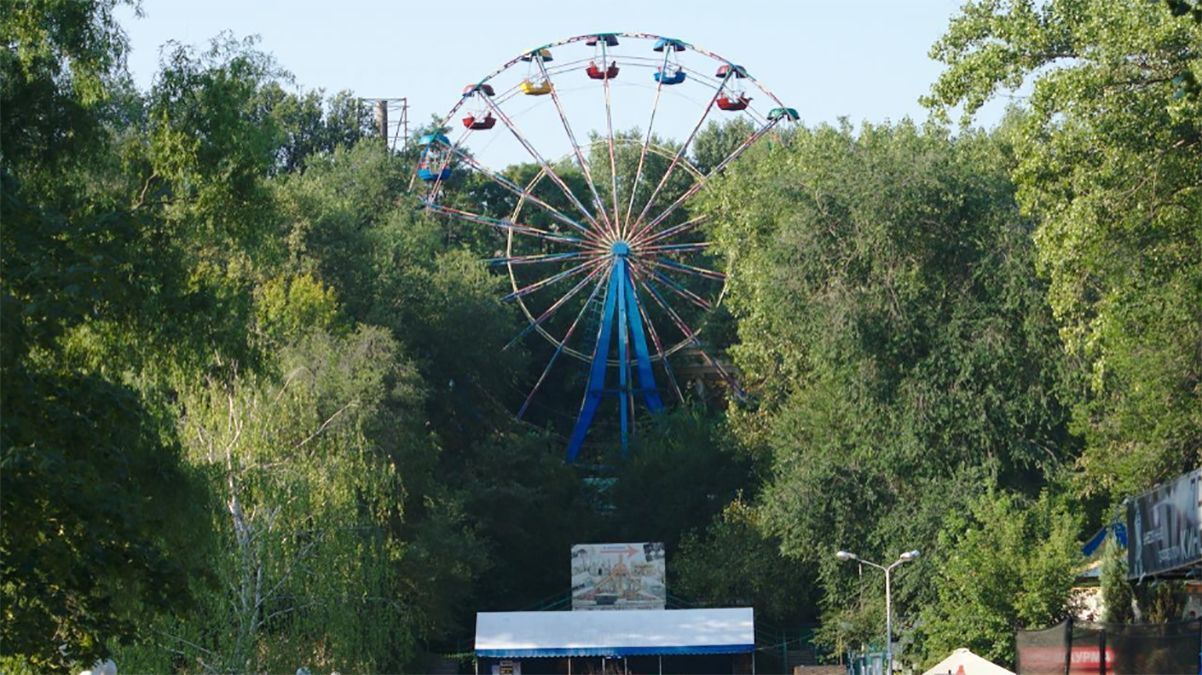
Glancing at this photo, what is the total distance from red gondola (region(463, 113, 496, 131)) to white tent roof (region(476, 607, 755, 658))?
49.9ft

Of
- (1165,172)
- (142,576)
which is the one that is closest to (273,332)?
(1165,172)

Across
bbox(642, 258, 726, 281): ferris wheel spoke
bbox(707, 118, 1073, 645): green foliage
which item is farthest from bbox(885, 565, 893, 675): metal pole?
bbox(642, 258, 726, 281): ferris wheel spoke

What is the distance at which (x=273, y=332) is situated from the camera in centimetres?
4344

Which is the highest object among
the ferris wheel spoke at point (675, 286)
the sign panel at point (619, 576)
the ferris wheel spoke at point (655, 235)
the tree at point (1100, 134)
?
the ferris wheel spoke at point (655, 235)

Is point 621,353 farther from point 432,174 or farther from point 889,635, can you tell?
point 889,635

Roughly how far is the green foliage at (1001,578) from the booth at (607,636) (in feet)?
22.8

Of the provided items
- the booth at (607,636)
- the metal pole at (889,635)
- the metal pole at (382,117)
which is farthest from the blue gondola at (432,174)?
the metal pole at (382,117)

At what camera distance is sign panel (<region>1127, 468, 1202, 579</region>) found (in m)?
22.7

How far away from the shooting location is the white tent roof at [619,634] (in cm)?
5200

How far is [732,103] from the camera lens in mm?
60156

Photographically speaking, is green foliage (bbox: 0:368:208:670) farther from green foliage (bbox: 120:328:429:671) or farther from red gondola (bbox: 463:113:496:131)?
red gondola (bbox: 463:113:496:131)

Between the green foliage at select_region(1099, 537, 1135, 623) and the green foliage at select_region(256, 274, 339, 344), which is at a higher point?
the green foliage at select_region(256, 274, 339, 344)

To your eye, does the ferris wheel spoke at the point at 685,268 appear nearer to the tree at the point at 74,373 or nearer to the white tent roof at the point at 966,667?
the white tent roof at the point at 966,667

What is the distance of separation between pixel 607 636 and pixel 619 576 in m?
2.99
